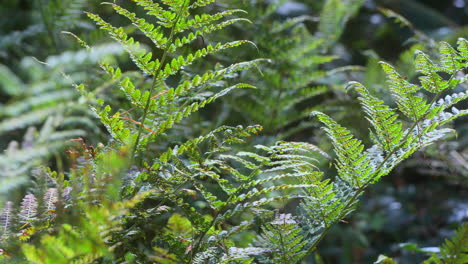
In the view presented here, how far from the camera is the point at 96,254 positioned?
414 mm

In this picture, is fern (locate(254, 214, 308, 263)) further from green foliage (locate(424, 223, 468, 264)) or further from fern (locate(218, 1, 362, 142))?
fern (locate(218, 1, 362, 142))

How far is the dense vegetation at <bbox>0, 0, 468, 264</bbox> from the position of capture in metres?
0.43

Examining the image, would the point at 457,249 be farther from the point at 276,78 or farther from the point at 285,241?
the point at 276,78

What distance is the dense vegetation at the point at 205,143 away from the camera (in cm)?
43

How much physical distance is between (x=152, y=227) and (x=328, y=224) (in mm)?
229

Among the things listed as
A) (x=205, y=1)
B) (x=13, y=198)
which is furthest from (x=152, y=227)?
(x=205, y=1)

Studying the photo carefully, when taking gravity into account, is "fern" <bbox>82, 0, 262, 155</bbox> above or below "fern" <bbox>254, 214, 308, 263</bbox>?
above

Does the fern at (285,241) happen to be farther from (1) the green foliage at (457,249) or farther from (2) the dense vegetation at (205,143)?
(1) the green foliage at (457,249)

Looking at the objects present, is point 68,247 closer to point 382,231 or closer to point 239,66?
point 239,66

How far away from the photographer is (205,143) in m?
1.02

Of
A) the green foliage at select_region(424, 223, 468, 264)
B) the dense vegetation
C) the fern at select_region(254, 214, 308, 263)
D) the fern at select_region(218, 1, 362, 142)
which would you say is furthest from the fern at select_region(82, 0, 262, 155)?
the fern at select_region(218, 1, 362, 142)

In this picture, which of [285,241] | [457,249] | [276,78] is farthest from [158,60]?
[276,78]

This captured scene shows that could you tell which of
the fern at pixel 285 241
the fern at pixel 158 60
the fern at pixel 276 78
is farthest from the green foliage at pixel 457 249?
the fern at pixel 276 78

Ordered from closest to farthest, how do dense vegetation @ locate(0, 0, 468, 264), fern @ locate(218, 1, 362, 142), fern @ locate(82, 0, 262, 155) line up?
dense vegetation @ locate(0, 0, 468, 264) < fern @ locate(82, 0, 262, 155) < fern @ locate(218, 1, 362, 142)
